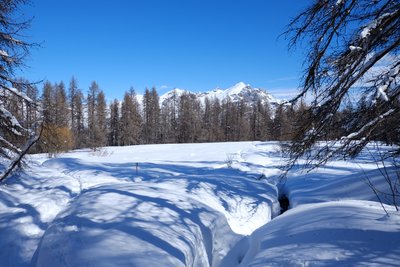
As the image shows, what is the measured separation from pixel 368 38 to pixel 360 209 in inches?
90.6

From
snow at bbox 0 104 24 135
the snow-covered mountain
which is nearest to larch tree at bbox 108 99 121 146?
the snow-covered mountain

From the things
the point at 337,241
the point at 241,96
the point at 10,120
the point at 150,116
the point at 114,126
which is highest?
the point at 241,96

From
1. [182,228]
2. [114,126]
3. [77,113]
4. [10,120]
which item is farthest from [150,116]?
[182,228]

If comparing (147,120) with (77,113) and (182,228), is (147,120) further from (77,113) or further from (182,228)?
(182,228)

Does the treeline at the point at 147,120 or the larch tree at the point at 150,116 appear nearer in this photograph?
the treeline at the point at 147,120

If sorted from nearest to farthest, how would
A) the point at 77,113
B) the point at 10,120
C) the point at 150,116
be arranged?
the point at 10,120 → the point at 77,113 → the point at 150,116

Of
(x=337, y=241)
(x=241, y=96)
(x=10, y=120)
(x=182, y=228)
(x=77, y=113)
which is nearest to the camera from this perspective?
(x=337, y=241)

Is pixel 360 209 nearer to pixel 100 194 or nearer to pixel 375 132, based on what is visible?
pixel 375 132

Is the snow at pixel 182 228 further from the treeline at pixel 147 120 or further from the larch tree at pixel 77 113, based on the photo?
the larch tree at pixel 77 113

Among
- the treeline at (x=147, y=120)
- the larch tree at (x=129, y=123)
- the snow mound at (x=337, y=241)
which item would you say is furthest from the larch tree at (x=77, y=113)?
the snow mound at (x=337, y=241)

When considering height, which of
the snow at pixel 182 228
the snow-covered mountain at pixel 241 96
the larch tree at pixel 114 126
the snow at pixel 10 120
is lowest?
the snow at pixel 182 228

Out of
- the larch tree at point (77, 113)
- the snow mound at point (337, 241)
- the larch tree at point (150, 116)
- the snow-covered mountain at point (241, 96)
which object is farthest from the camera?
the snow-covered mountain at point (241, 96)

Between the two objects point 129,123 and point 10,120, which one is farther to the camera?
point 129,123

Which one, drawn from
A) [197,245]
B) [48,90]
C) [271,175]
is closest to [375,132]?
[197,245]
